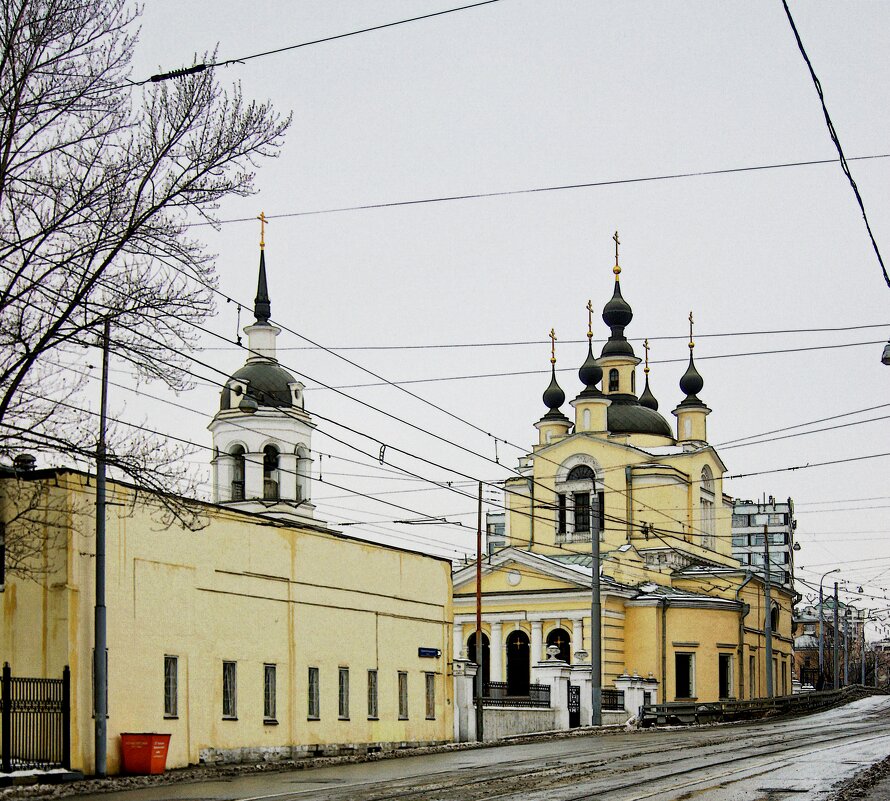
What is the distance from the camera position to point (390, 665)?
120 feet

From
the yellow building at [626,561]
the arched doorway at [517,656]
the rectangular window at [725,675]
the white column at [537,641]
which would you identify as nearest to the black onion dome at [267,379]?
the yellow building at [626,561]

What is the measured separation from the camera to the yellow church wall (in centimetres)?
2578

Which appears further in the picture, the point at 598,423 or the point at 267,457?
the point at 598,423

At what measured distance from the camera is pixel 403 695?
37.1 m

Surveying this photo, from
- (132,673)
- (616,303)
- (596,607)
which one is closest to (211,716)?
(132,673)

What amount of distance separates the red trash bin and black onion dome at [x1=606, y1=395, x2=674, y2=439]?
50261 mm

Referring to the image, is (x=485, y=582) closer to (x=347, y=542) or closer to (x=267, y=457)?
(x=267, y=457)

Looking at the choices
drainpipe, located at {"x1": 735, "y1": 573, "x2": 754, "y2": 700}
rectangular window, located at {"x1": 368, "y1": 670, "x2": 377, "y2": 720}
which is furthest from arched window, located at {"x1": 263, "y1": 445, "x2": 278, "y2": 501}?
drainpipe, located at {"x1": 735, "y1": 573, "x2": 754, "y2": 700}

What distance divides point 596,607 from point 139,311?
1084 inches

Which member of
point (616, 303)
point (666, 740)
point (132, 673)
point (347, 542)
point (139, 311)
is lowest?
point (666, 740)

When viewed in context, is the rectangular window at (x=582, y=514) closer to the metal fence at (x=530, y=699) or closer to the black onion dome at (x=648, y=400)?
the black onion dome at (x=648, y=400)

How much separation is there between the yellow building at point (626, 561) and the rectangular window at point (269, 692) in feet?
79.5

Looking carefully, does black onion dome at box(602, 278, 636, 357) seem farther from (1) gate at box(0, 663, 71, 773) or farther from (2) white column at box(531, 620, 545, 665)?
(1) gate at box(0, 663, 71, 773)

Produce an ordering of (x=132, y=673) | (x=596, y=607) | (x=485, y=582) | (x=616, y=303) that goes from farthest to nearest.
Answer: (x=616, y=303), (x=485, y=582), (x=596, y=607), (x=132, y=673)
